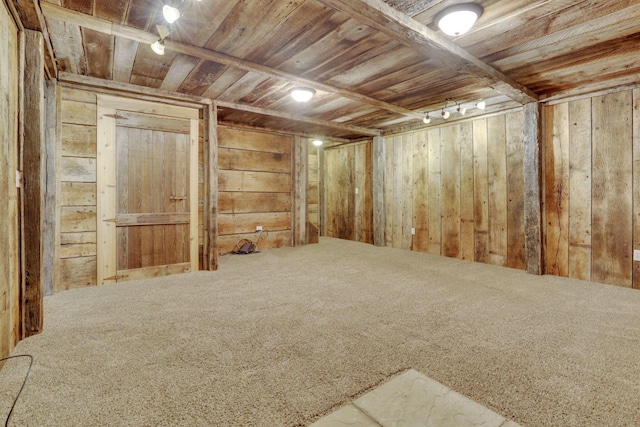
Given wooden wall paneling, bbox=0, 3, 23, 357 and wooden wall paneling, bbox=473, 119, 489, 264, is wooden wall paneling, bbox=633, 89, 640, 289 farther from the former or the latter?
wooden wall paneling, bbox=0, 3, 23, 357

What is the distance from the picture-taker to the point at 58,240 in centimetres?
309

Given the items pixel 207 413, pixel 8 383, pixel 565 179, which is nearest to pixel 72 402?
pixel 8 383

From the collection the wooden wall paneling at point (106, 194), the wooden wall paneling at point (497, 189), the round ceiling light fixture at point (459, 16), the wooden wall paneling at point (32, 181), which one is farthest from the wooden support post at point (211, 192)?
the wooden wall paneling at point (497, 189)

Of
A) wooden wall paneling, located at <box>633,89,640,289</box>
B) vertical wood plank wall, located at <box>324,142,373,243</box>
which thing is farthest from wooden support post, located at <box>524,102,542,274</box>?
vertical wood plank wall, located at <box>324,142,373,243</box>

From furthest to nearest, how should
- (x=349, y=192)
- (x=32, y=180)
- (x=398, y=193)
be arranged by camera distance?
(x=349, y=192) < (x=398, y=193) < (x=32, y=180)

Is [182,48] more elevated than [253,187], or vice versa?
[182,48]

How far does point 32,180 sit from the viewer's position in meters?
2.06

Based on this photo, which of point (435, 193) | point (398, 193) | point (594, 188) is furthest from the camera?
point (398, 193)

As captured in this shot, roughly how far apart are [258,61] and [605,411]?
3.19 meters

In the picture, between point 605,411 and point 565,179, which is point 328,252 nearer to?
point 565,179

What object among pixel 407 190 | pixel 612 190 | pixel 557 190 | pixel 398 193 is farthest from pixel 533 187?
pixel 398 193

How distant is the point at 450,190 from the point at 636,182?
1.99 meters

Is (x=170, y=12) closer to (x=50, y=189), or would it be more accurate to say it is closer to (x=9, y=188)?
(x=9, y=188)

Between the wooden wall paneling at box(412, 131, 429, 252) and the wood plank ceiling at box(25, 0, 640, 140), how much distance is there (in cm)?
121
